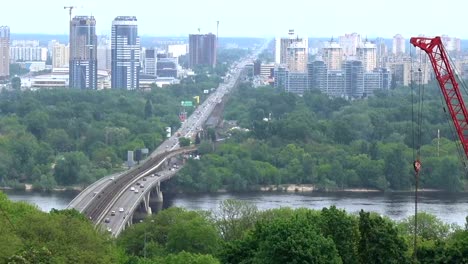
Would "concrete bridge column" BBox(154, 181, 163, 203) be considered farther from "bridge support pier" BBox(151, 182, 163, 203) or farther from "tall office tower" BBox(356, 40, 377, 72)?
"tall office tower" BBox(356, 40, 377, 72)

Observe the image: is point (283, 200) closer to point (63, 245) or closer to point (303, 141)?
point (303, 141)

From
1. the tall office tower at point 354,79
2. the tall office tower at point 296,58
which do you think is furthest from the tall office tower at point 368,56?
the tall office tower at point 354,79

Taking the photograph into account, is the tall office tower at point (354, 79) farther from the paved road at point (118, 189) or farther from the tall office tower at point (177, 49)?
the tall office tower at point (177, 49)

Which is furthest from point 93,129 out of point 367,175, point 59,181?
point 367,175

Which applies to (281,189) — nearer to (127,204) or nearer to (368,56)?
(127,204)

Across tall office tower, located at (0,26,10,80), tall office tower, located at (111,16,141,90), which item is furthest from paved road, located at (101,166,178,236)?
tall office tower, located at (0,26,10,80)
